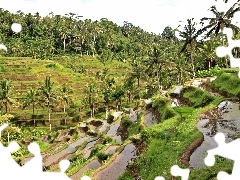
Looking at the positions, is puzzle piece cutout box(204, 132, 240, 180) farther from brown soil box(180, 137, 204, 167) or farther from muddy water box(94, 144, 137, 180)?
muddy water box(94, 144, 137, 180)

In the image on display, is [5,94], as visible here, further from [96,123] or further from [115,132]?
[115,132]

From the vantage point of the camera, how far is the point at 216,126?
80.0 ft

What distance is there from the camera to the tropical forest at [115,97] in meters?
22.5

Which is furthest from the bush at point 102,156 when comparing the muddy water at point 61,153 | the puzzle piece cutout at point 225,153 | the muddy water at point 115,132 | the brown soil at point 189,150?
the puzzle piece cutout at point 225,153

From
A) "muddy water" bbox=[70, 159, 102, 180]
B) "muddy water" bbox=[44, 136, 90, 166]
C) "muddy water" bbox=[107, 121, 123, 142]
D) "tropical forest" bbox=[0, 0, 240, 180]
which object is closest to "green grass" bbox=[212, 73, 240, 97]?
"tropical forest" bbox=[0, 0, 240, 180]

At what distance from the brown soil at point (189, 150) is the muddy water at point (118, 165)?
4.87 metres

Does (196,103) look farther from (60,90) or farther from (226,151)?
(60,90)

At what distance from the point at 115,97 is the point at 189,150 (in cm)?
4179

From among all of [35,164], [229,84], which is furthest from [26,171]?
[229,84]

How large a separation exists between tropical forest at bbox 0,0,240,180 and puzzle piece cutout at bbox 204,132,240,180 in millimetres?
1733

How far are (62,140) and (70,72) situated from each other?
35364 millimetres

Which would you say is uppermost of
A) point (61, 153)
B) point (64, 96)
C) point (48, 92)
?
point (48, 92)

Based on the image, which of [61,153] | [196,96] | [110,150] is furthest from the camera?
[61,153]

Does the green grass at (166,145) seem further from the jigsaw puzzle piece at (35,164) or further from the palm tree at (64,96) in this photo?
the palm tree at (64,96)
